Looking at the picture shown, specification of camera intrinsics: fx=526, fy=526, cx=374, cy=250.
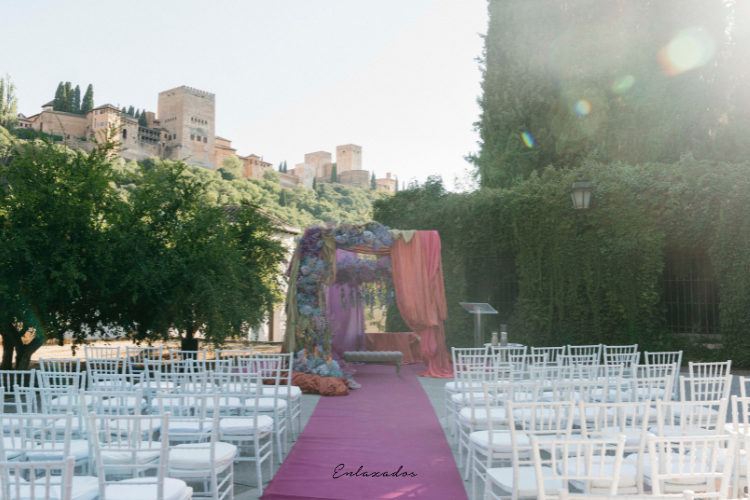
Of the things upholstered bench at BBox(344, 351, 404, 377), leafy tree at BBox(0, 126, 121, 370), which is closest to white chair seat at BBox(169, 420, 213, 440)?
leafy tree at BBox(0, 126, 121, 370)

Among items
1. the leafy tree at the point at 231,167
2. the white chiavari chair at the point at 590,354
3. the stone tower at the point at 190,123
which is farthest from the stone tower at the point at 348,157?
the white chiavari chair at the point at 590,354

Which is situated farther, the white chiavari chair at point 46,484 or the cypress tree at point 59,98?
the cypress tree at point 59,98

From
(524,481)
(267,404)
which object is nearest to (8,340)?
(267,404)

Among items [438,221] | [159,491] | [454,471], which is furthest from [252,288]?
[159,491]

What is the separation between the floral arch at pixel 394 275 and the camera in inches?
332

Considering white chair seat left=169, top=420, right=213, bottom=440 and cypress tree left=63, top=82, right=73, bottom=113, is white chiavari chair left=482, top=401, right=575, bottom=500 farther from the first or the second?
cypress tree left=63, top=82, right=73, bottom=113

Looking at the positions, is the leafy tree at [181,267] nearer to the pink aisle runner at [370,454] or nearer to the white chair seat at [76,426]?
the pink aisle runner at [370,454]

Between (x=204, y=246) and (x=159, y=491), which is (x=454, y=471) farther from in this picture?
(x=204, y=246)

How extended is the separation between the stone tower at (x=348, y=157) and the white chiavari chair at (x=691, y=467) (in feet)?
254

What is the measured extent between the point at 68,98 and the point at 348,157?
37.0 metres

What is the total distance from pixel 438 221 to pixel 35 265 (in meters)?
7.87

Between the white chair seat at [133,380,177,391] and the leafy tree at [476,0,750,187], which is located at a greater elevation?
the leafy tree at [476,0,750,187]

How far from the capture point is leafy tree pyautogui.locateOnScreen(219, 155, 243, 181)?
204 ft

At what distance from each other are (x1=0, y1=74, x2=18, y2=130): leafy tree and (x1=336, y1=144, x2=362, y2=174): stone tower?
156ft
